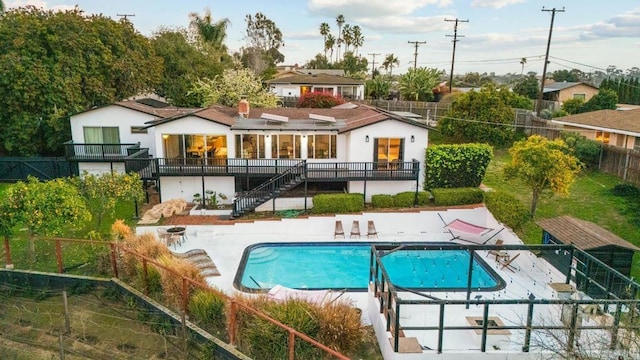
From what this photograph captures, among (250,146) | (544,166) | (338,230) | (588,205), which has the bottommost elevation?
(338,230)

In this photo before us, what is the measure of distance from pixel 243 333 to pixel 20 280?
28.3 feet

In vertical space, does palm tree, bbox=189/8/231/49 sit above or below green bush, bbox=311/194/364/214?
above

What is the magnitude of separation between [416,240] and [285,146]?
27.5 ft

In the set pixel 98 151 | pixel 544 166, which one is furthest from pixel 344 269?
pixel 98 151

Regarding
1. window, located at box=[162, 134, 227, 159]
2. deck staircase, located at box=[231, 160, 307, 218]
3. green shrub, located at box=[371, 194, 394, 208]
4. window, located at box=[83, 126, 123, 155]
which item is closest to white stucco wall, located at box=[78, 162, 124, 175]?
window, located at box=[83, 126, 123, 155]

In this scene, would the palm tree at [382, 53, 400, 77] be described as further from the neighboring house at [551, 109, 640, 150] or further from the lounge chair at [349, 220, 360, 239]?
the lounge chair at [349, 220, 360, 239]

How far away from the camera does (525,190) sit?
875 inches

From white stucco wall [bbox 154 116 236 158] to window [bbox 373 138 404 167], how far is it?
24.6 ft

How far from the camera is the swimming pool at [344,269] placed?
1535 cm

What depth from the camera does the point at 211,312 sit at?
10.7 meters

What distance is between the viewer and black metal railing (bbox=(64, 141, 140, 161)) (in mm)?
23328

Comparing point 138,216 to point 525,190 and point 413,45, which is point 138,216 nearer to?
point 525,190

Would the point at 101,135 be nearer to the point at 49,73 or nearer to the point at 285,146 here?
the point at 49,73

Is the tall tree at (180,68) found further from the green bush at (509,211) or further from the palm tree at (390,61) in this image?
the palm tree at (390,61)
